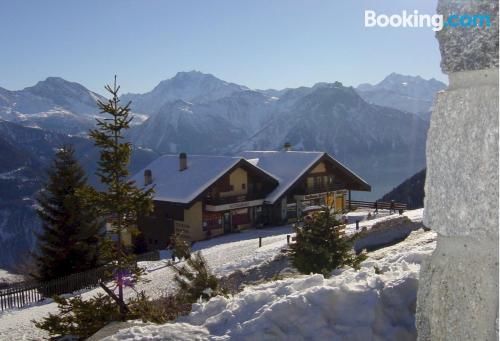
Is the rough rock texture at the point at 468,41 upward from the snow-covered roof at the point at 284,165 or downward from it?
upward

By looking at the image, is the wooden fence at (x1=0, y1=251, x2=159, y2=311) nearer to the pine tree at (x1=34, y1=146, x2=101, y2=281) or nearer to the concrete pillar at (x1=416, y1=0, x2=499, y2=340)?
the pine tree at (x1=34, y1=146, x2=101, y2=281)

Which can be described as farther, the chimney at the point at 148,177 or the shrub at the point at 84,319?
the chimney at the point at 148,177

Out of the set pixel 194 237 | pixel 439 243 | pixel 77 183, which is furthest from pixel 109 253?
pixel 194 237

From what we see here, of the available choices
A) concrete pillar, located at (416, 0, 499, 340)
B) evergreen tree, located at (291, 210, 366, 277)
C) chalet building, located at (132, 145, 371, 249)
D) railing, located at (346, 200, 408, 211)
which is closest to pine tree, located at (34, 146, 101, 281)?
chalet building, located at (132, 145, 371, 249)

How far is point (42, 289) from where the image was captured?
880 inches

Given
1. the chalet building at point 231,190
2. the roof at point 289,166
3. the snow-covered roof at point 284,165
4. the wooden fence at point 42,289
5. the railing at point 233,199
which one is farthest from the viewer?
the roof at point 289,166

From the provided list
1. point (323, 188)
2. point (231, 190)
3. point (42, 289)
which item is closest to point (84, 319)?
point (42, 289)

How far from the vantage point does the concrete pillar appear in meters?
1.69

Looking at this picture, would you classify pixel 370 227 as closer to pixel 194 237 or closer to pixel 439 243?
pixel 194 237

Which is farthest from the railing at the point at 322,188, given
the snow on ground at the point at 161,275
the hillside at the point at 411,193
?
the hillside at the point at 411,193

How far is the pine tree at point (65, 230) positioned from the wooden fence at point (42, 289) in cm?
112

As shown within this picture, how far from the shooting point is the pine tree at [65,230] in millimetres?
23906

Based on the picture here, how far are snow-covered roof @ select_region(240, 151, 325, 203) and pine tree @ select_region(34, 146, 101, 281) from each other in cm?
1797

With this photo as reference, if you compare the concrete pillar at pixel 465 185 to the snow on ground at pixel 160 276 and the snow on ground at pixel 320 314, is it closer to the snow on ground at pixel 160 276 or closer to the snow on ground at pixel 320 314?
the snow on ground at pixel 320 314
